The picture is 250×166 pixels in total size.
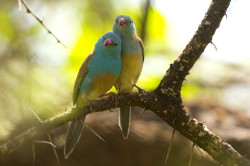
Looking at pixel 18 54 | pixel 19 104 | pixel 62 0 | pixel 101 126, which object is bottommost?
pixel 19 104

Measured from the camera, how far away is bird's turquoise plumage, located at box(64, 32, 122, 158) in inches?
152

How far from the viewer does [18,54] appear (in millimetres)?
5371

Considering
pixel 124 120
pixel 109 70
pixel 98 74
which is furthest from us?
pixel 124 120

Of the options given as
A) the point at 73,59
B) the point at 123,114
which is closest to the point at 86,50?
the point at 73,59

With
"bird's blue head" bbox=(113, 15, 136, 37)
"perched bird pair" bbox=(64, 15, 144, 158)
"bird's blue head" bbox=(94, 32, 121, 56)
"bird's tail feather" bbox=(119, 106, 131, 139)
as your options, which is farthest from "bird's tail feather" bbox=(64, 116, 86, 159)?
"bird's blue head" bbox=(113, 15, 136, 37)

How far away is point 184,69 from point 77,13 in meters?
4.56

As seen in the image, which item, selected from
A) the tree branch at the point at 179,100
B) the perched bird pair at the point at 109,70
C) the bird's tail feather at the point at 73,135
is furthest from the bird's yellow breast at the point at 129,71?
the tree branch at the point at 179,100

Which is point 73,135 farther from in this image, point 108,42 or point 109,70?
point 108,42

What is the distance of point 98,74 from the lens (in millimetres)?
3965

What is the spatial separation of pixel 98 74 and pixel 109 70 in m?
0.15

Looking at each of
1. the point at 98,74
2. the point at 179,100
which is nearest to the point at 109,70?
the point at 98,74

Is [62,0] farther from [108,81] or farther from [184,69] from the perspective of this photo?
[184,69]

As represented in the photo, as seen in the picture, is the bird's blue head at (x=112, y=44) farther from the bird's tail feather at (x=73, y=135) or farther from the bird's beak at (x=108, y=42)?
the bird's tail feather at (x=73, y=135)

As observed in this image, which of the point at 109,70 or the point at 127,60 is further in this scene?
the point at 127,60
